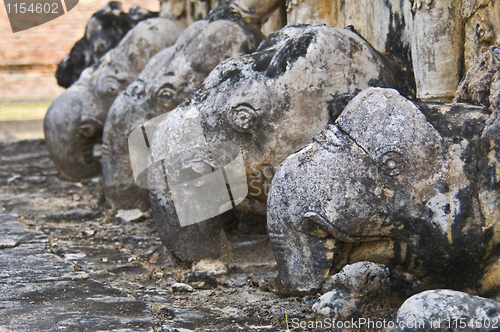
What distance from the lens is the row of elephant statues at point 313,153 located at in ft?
5.66

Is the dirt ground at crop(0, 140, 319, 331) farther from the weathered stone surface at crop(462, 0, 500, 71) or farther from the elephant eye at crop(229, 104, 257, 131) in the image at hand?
the weathered stone surface at crop(462, 0, 500, 71)

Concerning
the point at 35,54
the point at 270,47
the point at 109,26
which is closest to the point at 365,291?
the point at 270,47

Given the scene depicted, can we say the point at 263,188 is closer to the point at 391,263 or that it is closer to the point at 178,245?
the point at 178,245

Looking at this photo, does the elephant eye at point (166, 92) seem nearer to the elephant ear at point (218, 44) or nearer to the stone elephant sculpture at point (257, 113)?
the elephant ear at point (218, 44)

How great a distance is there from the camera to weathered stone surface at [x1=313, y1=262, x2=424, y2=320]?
5.98 feet

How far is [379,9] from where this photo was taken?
2961mm

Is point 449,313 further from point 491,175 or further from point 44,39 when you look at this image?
point 44,39

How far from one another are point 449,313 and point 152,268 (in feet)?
5.57

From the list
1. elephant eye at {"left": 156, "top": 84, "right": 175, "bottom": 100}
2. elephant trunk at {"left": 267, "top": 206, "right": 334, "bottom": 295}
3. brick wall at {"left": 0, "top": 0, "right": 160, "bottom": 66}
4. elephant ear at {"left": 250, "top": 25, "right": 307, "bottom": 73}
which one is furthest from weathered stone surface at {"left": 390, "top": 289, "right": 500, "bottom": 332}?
brick wall at {"left": 0, "top": 0, "right": 160, "bottom": 66}

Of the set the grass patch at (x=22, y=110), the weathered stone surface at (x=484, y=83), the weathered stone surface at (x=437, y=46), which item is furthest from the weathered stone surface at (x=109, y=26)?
the weathered stone surface at (x=484, y=83)

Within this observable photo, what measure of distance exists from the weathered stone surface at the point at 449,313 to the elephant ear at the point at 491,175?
25 cm

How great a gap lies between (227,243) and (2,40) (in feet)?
29.5

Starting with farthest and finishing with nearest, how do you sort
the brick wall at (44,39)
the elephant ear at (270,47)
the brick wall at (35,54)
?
the brick wall at (44,39) < the brick wall at (35,54) < the elephant ear at (270,47)

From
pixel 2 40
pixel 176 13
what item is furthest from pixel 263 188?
pixel 2 40
